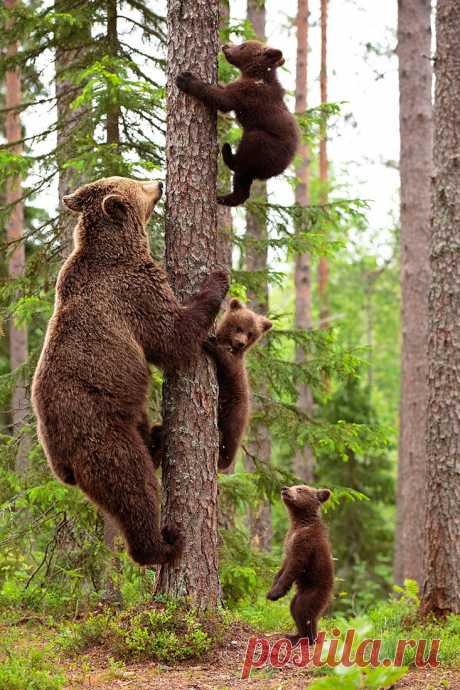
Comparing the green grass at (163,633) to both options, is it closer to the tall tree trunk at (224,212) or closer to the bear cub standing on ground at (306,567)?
the bear cub standing on ground at (306,567)

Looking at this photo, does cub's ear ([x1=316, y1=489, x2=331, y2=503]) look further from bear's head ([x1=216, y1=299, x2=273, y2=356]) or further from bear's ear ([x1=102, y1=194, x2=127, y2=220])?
bear's ear ([x1=102, y1=194, x2=127, y2=220])

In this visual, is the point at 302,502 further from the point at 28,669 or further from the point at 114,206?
the point at 114,206

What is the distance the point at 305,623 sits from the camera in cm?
670

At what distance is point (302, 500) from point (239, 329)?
1.72m

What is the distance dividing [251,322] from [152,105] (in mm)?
2699

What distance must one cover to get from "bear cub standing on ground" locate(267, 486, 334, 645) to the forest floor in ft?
2.65

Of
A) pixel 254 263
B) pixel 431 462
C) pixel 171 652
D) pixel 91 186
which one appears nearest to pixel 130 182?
pixel 91 186

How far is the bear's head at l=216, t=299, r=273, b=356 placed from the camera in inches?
297

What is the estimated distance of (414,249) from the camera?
14656 millimetres

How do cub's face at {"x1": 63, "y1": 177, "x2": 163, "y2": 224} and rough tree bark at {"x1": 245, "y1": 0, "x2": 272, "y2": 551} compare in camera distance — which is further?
rough tree bark at {"x1": 245, "y1": 0, "x2": 272, "y2": 551}

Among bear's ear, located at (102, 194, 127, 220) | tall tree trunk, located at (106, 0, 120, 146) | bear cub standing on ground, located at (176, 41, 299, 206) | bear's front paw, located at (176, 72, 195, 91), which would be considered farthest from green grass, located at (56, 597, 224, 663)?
tall tree trunk, located at (106, 0, 120, 146)

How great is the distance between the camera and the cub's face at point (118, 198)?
250 inches

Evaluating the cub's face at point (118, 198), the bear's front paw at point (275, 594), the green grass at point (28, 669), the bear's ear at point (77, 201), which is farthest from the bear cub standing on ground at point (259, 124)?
the green grass at point (28, 669)

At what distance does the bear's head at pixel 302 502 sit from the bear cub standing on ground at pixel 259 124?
2628 mm
